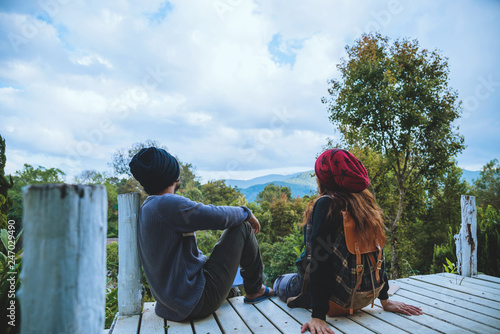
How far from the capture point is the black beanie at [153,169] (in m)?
1.94

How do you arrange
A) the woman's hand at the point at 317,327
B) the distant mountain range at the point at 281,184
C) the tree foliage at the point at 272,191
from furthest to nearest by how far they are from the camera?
the tree foliage at the point at 272,191 < the distant mountain range at the point at 281,184 < the woman's hand at the point at 317,327

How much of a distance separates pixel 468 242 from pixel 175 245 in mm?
3474

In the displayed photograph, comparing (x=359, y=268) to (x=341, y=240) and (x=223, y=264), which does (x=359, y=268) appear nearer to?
(x=341, y=240)

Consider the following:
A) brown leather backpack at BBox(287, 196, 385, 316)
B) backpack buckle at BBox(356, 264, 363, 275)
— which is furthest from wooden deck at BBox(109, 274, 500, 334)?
backpack buckle at BBox(356, 264, 363, 275)

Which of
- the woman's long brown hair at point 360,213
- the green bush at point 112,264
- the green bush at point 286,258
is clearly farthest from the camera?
the green bush at point 112,264

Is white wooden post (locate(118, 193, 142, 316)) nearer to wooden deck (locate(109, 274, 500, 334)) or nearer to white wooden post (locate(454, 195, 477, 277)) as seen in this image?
wooden deck (locate(109, 274, 500, 334))

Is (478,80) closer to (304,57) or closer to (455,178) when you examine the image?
(304,57)

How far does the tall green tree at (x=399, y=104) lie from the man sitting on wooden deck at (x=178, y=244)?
8.38m

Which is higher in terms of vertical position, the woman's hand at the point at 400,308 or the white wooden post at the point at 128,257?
the white wooden post at the point at 128,257

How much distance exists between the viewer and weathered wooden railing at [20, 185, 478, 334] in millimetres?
771

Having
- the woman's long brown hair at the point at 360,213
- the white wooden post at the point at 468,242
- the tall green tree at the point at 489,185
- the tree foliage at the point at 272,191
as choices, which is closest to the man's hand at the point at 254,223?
the woman's long brown hair at the point at 360,213

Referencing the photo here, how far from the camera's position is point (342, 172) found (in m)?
1.91

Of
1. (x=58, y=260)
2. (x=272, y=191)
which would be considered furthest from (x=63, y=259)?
(x=272, y=191)

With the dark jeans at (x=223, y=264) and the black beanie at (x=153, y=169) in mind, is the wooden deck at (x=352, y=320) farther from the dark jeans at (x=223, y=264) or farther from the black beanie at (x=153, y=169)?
the black beanie at (x=153, y=169)
